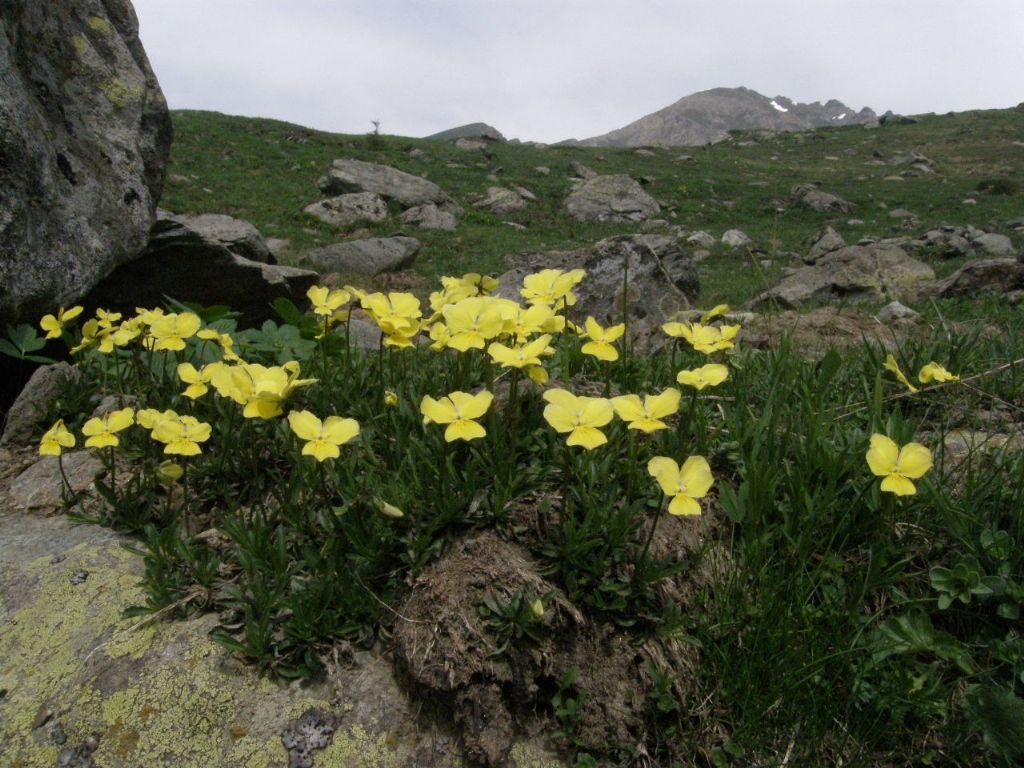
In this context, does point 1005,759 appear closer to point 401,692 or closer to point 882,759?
point 882,759

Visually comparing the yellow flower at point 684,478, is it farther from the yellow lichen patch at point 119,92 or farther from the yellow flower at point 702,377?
the yellow lichen patch at point 119,92

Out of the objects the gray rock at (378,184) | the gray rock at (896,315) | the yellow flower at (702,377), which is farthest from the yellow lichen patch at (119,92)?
the gray rock at (378,184)

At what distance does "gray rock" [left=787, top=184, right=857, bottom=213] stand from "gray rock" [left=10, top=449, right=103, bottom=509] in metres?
25.6

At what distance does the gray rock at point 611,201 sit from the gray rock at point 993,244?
1006cm

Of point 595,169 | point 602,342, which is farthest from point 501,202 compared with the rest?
point 602,342

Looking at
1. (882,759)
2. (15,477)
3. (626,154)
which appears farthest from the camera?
(626,154)

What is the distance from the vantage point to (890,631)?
1768 mm

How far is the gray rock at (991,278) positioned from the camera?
324 inches

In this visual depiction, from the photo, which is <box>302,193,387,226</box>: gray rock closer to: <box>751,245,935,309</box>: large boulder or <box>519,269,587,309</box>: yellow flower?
<box>751,245,935,309</box>: large boulder

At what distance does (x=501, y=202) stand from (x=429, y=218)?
383 centimetres

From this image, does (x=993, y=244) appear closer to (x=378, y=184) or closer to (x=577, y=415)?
(x=378, y=184)

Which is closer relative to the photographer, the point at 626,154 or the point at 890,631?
the point at 890,631

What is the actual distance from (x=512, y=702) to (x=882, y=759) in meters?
0.92

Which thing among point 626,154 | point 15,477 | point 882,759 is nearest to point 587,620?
point 882,759
